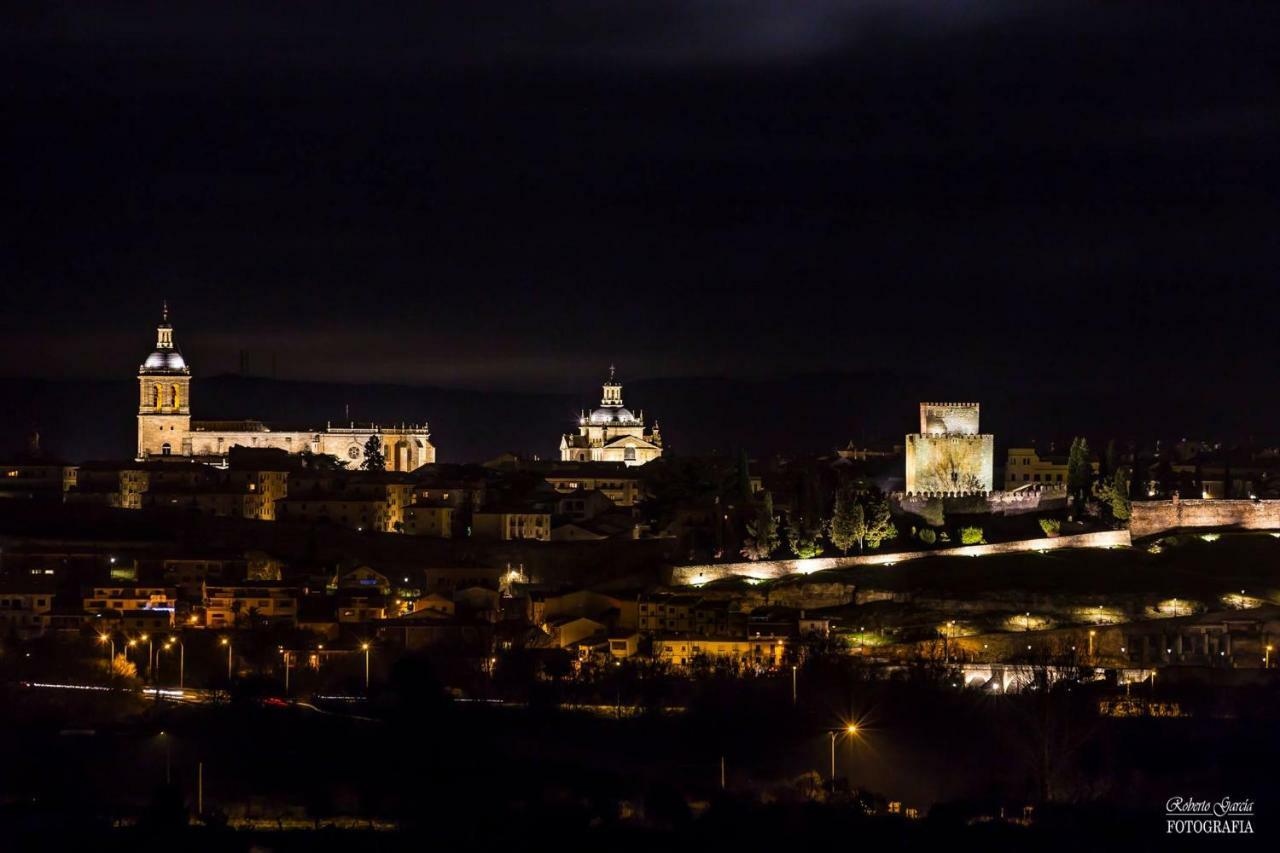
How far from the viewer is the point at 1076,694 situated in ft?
139

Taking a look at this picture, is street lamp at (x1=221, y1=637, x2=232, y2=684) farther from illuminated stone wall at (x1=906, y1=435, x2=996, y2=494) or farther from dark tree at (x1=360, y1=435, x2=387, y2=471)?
dark tree at (x1=360, y1=435, x2=387, y2=471)

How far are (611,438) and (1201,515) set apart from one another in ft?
90.9

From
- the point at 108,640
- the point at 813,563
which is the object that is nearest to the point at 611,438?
the point at 813,563

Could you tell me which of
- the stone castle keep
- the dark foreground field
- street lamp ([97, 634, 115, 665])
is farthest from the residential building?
the stone castle keep

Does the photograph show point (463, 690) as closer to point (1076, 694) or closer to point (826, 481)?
point (1076, 694)

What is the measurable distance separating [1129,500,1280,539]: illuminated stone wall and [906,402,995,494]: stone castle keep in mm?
5244

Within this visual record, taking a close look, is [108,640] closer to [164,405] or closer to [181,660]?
[181,660]

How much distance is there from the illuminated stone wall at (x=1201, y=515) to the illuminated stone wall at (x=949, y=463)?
5.34m

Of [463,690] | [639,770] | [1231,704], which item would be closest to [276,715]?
[463,690]

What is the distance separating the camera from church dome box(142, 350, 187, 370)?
240ft

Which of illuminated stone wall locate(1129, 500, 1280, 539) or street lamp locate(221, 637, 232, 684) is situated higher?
illuminated stone wall locate(1129, 500, 1280, 539)

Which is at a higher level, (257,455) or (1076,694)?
(257,455)

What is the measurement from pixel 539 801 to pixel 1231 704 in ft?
40.3

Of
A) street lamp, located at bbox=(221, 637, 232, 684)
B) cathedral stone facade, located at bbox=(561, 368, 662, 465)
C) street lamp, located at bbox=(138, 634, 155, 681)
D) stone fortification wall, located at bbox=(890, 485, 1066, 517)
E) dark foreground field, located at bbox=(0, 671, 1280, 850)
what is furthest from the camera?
cathedral stone facade, located at bbox=(561, 368, 662, 465)
